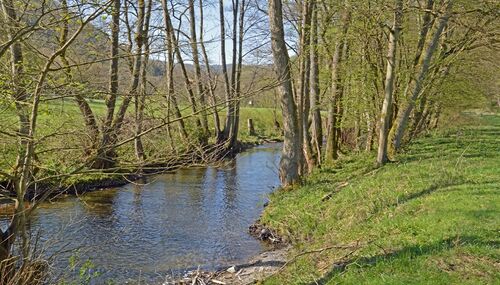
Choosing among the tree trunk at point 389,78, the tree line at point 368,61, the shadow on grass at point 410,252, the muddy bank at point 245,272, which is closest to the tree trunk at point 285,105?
the tree line at point 368,61

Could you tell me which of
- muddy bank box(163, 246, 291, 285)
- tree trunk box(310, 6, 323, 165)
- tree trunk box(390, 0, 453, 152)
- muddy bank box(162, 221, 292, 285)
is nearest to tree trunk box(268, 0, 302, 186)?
tree trunk box(310, 6, 323, 165)

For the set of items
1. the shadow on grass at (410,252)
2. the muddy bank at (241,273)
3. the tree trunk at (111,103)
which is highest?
the tree trunk at (111,103)

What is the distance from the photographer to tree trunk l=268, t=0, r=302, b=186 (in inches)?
534

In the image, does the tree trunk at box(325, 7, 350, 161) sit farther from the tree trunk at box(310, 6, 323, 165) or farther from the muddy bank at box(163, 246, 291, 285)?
the muddy bank at box(163, 246, 291, 285)

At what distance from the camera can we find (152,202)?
15219mm

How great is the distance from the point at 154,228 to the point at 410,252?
7.45m

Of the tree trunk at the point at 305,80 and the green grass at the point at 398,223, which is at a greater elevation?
the tree trunk at the point at 305,80

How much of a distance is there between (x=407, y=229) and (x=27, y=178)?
239 inches

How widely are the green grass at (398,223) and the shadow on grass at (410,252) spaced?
0.04 feet

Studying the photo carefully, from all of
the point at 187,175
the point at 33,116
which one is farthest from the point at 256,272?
the point at 187,175

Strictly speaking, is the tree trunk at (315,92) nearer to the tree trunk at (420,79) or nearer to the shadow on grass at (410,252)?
the tree trunk at (420,79)

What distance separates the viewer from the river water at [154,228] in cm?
930

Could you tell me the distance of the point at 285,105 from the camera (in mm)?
13844

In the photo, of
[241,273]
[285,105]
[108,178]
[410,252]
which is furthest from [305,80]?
[410,252]
